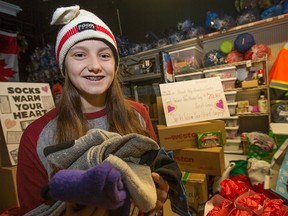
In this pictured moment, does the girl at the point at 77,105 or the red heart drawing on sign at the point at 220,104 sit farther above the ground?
the girl at the point at 77,105

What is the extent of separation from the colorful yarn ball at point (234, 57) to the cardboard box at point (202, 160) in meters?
1.19

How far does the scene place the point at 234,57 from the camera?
7.57 ft

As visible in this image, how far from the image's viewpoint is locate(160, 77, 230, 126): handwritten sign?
1.82m

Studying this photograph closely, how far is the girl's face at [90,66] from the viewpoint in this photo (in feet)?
2.41

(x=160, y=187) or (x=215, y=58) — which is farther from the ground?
(x=215, y=58)

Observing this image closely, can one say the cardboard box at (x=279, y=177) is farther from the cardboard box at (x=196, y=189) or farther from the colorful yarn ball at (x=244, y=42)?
the colorful yarn ball at (x=244, y=42)

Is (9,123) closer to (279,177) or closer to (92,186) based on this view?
(92,186)

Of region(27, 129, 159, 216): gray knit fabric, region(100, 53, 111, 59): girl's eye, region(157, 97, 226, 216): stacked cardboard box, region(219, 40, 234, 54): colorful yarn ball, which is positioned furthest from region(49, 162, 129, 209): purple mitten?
region(219, 40, 234, 54): colorful yarn ball

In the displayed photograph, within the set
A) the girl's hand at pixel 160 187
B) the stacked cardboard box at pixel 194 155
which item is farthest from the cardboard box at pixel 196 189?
the girl's hand at pixel 160 187

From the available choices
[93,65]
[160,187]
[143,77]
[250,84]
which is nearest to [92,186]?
[160,187]

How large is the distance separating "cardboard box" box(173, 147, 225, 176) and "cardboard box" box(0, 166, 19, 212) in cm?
141

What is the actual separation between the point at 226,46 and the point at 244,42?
8.5 inches

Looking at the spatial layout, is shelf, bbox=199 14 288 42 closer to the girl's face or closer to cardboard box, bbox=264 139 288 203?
cardboard box, bbox=264 139 288 203

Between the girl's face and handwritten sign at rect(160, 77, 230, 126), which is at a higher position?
the girl's face
